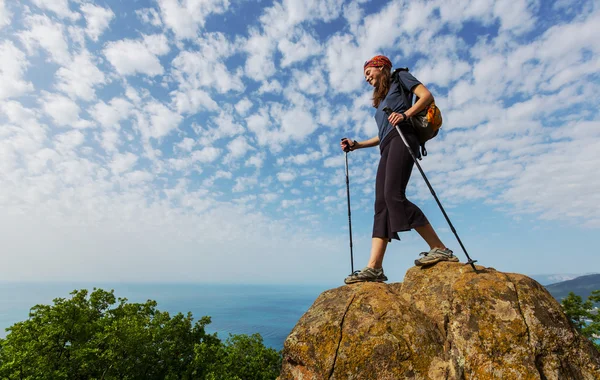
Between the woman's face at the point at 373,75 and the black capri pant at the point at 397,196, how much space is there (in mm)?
1148

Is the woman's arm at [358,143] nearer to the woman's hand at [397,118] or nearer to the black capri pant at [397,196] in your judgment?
the black capri pant at [397,196]

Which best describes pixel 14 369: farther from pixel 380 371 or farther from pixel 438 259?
pixel 438 259

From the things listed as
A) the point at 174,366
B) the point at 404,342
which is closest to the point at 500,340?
the point at 404,342

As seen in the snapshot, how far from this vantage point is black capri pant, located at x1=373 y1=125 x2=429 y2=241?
18.9ft

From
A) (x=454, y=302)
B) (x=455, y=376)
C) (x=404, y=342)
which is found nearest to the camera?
(x=455, y=376)

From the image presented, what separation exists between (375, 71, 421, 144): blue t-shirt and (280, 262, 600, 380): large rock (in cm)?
331

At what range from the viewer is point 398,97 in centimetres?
613

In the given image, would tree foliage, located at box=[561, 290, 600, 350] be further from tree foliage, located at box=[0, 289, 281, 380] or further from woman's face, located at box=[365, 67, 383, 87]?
woman's face, located at box=[365, 67, 383, 87]

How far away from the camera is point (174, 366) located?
71.8 feet

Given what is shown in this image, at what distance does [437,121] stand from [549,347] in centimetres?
394

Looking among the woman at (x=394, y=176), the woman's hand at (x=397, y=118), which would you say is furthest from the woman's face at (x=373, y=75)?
the woman's hand at (x=397, y=118)

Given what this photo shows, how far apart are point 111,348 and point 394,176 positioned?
19396 mm

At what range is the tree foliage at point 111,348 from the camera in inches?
621

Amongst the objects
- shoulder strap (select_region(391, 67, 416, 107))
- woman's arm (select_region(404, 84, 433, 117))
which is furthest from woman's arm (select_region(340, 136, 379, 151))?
woman's arm (select_region(404, 84, 433, 117))
